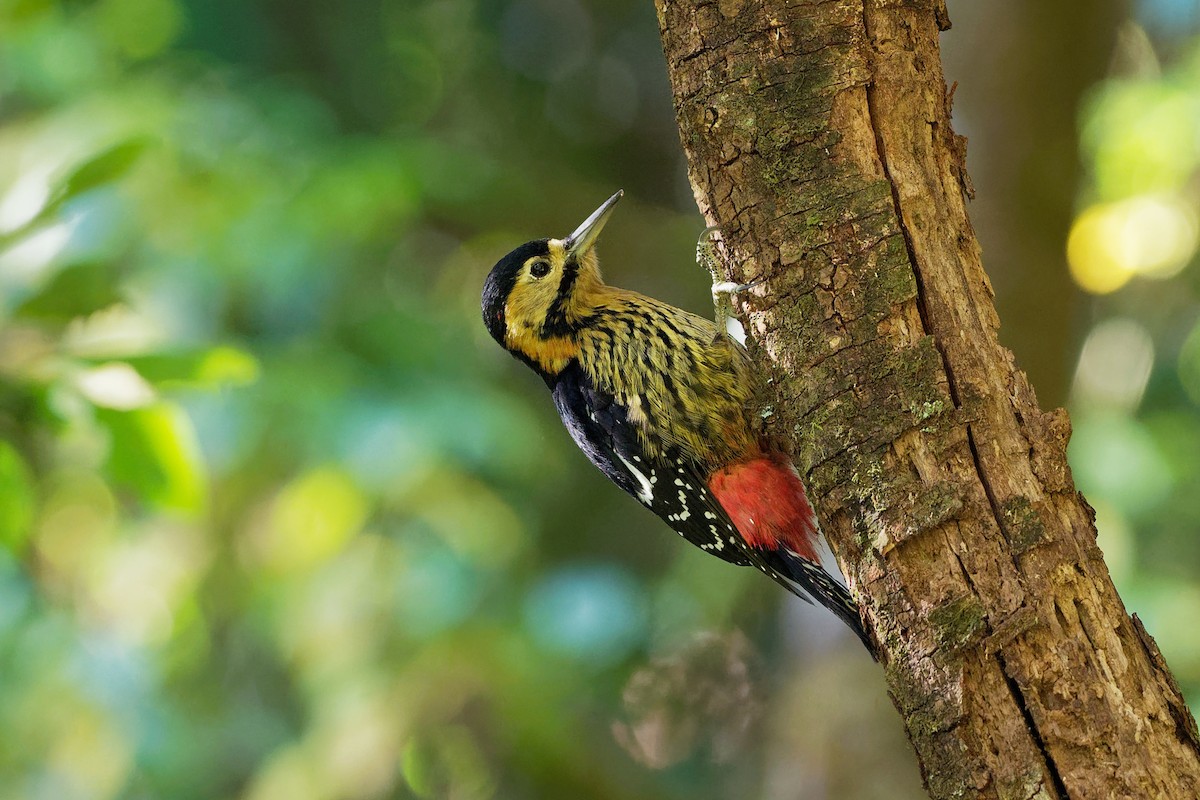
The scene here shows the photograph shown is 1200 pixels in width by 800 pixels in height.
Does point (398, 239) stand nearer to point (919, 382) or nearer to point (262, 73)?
point (262, 73)

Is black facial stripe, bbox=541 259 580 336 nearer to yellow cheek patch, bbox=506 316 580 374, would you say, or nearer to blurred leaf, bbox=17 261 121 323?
yellow cheek patch, bbox=506 316 580 374

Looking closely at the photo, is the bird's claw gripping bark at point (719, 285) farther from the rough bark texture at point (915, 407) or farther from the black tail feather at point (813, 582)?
the black tail feather at point (813, 582)

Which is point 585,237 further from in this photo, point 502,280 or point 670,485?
point 670,485

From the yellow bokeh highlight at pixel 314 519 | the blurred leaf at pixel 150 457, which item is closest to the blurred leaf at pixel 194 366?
the blurred leaf at pixel 150 457

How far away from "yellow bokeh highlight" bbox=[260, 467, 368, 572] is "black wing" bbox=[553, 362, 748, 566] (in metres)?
1.21

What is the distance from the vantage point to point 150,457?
2.34 meters

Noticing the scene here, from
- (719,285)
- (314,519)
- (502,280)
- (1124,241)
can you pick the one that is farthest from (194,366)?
(1124,241)

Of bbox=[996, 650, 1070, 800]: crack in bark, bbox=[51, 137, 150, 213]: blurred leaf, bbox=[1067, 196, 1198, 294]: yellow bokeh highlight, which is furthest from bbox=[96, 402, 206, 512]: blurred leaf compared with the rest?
bbox=[1067, 196, 1198, 294]: yellow bokeh highlight

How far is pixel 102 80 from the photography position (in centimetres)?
473

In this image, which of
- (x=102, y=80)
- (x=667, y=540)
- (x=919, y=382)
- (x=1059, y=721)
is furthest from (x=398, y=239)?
(x=1059, y=721)

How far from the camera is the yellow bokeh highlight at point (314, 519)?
4.17 metres

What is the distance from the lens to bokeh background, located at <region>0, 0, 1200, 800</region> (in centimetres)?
399

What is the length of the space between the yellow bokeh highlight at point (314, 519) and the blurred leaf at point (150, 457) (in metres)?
1.73

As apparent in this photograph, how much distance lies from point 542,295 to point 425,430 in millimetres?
853
